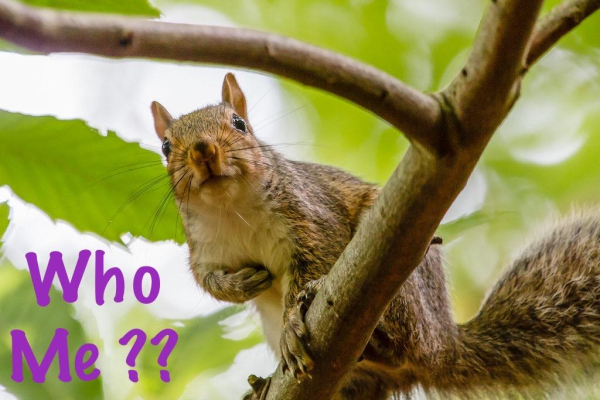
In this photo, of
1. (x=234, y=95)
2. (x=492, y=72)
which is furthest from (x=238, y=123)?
(x=492, y=72)

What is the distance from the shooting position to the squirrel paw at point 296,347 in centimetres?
144

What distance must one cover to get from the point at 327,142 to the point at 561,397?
1.11m

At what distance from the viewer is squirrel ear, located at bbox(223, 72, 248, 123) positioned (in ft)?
6.91

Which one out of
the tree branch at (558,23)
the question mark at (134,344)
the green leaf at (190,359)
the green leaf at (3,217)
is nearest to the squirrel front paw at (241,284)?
the green leaf at (190,359)

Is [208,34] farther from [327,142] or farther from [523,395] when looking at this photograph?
[327,142]

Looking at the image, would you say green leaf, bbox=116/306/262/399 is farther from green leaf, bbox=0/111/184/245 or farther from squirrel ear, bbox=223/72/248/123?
green leaf, bbox=0/111/184/245

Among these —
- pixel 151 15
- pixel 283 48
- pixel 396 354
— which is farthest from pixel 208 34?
pixel 396 354

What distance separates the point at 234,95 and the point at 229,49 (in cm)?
135

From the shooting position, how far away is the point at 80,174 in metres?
1.43

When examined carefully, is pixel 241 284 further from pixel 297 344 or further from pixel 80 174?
pixel 80 174

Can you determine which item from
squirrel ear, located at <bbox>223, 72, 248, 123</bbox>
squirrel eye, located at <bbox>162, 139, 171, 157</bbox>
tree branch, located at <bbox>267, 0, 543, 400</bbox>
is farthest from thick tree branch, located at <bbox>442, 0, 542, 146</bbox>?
squirrel ear, located at <bbox>223, 72, 248, 123</bbox>

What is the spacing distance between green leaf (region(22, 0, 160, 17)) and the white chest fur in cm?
69

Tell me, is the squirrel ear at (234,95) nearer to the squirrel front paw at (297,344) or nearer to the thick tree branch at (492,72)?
the squirrel front paw at (297,344)

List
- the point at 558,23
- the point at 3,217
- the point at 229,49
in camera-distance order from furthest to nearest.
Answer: the point at 3,217 → the point at 558,23 → the point at 229,49
